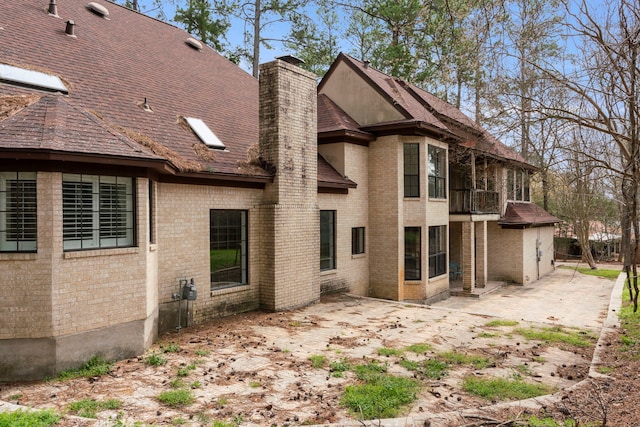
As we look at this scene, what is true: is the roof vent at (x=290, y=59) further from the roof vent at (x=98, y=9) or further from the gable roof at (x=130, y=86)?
the roof vent at (x=98, y=9)

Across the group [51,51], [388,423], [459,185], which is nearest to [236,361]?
[388,423]

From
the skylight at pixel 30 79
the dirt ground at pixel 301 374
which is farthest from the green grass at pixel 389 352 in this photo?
the skylight at pixel 30 79

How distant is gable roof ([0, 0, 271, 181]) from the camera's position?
8461 mm

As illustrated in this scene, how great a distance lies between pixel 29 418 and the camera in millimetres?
4691

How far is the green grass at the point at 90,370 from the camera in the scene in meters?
6.33

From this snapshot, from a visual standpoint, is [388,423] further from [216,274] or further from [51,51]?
[51,51]

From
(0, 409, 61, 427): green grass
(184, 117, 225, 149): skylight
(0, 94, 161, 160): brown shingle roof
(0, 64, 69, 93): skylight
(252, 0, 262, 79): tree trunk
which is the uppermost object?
(252, 0, 262, 79): tree trunk

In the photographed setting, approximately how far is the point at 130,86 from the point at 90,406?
802cm

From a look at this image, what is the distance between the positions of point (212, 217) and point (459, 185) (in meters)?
14.3

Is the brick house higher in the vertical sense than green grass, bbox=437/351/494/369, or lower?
higher

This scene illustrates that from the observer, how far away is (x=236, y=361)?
279 inches

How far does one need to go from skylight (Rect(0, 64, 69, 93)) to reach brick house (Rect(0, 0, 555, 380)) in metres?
0.04

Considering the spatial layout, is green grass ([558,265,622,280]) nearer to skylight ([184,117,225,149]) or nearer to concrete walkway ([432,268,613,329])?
concrete walkway ([432,268,613,329])

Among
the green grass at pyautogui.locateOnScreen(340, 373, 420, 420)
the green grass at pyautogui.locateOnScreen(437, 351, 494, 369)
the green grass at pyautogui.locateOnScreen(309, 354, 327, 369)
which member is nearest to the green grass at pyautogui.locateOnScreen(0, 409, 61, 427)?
the green grass at pyautogui.locateOnScreen(340, 373, 420, 420)
